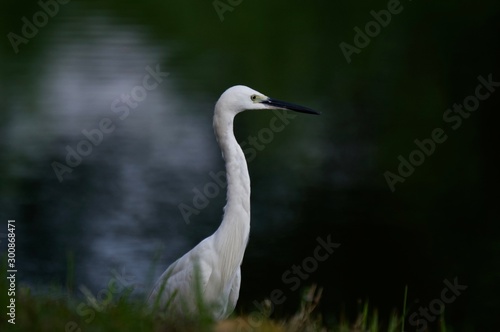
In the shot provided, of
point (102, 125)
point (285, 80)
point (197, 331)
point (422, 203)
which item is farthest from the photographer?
point (285, 80)

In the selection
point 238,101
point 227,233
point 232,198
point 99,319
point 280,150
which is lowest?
point 280,150

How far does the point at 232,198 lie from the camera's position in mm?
5020

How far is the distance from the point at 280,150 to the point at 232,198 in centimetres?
903

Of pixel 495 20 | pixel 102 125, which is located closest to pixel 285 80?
pixel 102 125

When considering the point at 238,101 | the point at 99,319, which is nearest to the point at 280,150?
the point at 238,101

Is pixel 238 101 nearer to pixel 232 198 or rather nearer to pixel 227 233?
pixel 232 198

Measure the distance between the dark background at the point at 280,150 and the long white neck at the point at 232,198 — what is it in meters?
0.45

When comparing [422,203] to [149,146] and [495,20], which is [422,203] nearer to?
[149,146]

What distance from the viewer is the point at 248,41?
2098 cm

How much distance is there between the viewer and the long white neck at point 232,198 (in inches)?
196

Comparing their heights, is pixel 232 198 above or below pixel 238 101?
below

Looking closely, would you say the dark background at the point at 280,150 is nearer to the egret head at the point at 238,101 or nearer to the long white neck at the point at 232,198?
the long white neck at the point at 232,198

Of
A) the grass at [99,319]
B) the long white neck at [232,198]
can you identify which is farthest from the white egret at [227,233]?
the grass at [99,319]

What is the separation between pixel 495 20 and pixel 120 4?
11.9 m
